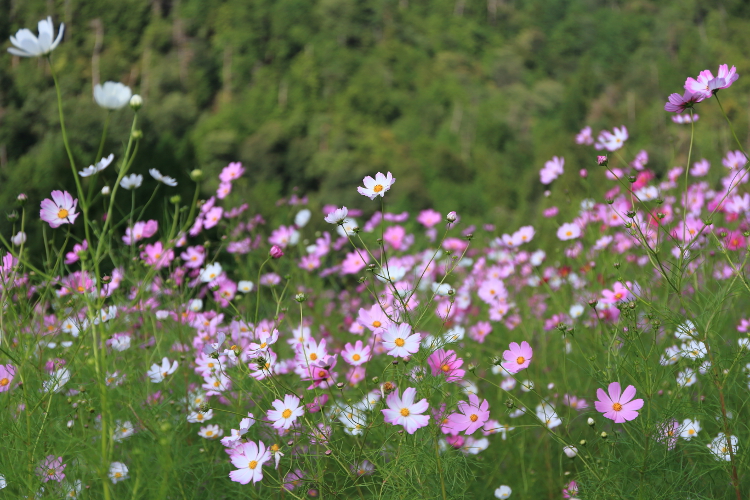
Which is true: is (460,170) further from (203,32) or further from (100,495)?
(100,495)

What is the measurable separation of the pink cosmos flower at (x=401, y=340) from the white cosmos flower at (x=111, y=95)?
617mm

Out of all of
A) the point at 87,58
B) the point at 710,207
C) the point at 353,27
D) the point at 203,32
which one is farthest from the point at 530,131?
the point at 710,207

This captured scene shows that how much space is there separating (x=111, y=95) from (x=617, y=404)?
108 centimetres

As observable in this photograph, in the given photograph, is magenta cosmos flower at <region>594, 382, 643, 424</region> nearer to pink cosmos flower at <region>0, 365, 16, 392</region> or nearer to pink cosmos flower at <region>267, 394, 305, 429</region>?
pink cosmos flower at <region>267, 394, 305, 429</region>

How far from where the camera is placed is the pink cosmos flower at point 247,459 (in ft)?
3.48

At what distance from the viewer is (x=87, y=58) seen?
123 feet

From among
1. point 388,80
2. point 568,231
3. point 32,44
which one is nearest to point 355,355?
point 32,44

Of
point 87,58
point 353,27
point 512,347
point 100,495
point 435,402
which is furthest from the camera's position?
point 353,27

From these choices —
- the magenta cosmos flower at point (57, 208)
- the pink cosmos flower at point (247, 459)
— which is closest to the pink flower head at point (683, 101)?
the pink cosmos flower at point (247, 459)

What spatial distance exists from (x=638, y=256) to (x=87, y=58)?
140 ft

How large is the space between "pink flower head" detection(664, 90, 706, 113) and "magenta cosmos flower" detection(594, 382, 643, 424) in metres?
0.59

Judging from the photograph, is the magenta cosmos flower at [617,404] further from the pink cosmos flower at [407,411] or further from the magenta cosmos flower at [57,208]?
the magenta cosmos flower at [57,208]

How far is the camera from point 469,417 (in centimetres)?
116

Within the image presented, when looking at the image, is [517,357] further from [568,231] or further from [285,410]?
[568,231]
